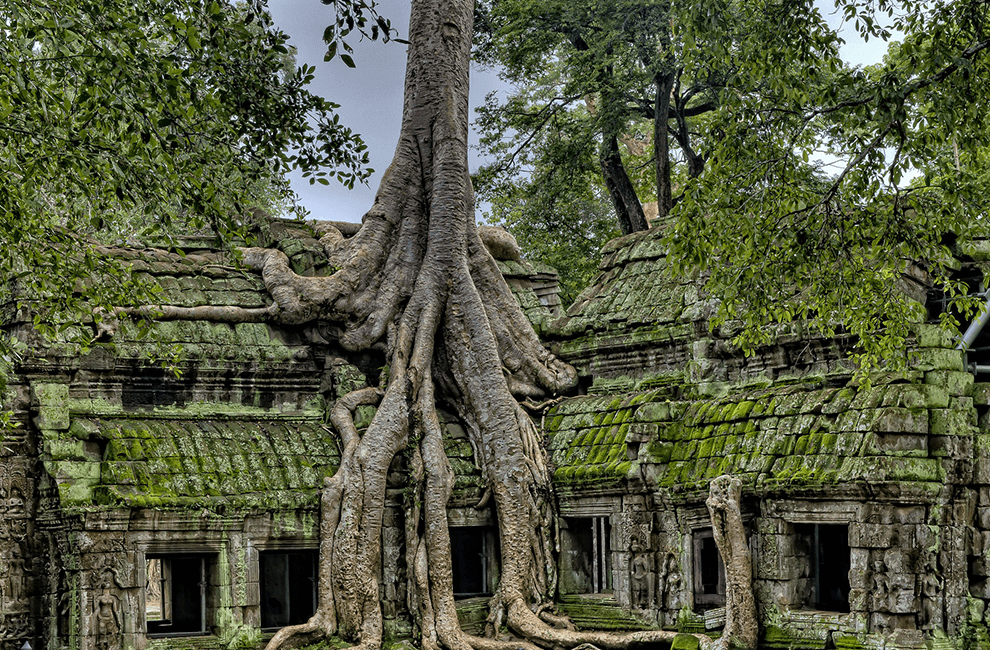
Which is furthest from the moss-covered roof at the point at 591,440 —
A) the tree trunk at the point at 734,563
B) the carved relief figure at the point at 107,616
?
the carved relief figure at the point at 107,616

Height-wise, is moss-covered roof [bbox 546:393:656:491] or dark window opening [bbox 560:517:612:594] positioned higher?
moss-covered roof [bbox 546:393:656:491]

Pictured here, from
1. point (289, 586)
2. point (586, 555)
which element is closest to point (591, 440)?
point (586, 555)

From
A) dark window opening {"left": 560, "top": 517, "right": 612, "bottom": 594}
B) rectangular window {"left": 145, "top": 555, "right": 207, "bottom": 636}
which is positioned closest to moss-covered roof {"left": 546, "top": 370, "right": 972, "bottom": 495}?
dark window opening {"left": 560, "top": 517, "right": 612, "bottom": 594}

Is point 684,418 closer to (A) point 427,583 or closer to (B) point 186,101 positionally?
(A) point 427,583

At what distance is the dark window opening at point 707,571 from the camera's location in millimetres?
14390

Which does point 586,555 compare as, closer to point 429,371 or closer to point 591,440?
point 591,440

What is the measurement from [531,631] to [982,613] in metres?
4.96

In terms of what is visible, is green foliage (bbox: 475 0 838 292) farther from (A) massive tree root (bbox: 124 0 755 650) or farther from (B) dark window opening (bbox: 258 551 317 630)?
(B) dark window opening (bbox: 258 551 317 630)

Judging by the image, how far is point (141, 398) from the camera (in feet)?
50.6

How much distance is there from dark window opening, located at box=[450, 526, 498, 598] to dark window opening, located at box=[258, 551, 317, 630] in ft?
5.65

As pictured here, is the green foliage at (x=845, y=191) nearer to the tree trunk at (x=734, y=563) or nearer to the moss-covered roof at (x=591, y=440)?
the tree trunk at (x=734, y=563)

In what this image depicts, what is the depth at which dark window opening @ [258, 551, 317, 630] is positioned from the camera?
15578 millimetres

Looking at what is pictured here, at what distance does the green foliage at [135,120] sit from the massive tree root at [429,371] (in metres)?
4.79

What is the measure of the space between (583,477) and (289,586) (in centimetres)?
368
